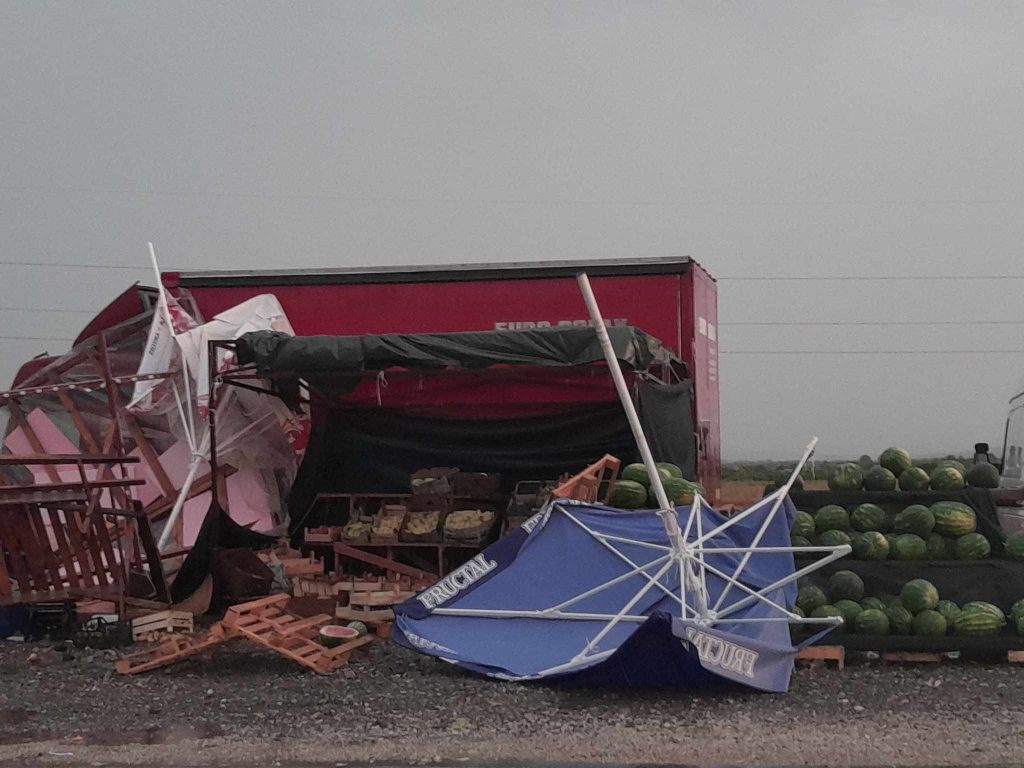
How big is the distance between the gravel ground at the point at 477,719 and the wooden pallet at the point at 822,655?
99 mm

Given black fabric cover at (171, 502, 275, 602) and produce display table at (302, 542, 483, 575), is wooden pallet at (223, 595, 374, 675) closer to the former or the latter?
black fabric cover at (171, 502, 275, 602)

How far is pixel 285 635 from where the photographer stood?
9320 millimetres

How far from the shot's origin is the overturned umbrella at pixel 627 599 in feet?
26.0

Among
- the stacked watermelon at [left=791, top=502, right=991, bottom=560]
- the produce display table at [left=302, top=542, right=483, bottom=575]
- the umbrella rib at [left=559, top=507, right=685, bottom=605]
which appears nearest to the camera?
the umbrella rib at [left=559, top=507, right=685, bottom=605]

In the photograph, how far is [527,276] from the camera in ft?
44.2

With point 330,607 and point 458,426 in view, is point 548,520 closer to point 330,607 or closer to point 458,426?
point 330,607

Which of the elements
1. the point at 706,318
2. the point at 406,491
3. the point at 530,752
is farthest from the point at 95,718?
the point at 706,318

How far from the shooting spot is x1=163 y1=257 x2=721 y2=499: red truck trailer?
1315 cm

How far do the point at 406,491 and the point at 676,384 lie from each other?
341 cm

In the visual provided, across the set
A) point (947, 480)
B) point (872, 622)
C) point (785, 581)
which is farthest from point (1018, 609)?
point (785, 581)

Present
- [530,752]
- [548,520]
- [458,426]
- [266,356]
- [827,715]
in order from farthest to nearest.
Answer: [458,426]
[266,356]
[548,520]
[827,715]
[530,752]

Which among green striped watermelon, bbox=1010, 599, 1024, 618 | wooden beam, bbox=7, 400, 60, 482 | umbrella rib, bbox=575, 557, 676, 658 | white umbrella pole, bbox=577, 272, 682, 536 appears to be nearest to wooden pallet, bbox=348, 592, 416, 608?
umbrella rib, bbox=575, 557, 676, 658

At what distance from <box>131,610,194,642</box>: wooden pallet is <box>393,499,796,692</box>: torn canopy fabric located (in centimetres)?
254

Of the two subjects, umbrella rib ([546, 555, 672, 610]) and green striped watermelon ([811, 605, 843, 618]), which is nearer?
umbrella rib ([546, 555, 672, 610])
